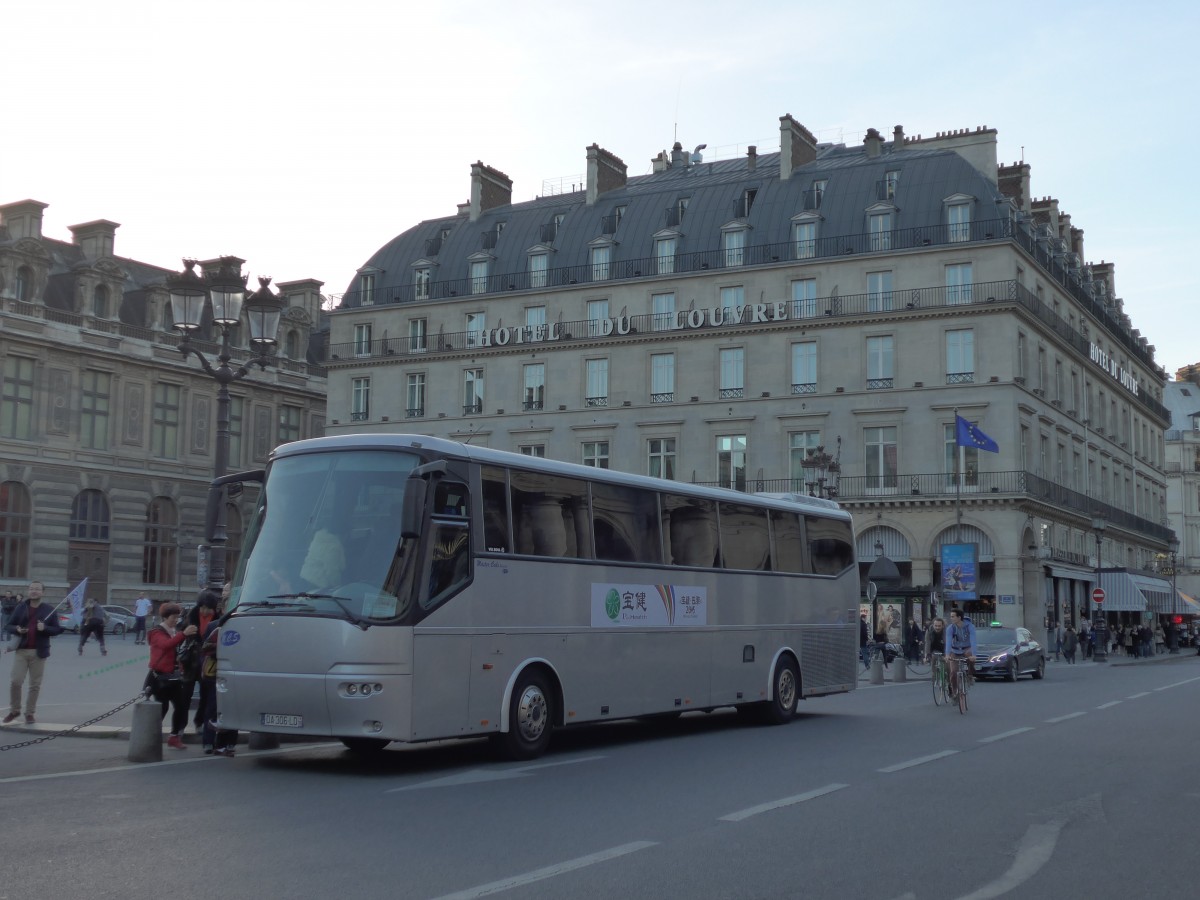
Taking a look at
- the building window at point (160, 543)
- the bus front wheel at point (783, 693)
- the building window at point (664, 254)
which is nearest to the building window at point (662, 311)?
the building window at point (664, 254)

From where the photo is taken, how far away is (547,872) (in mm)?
8398

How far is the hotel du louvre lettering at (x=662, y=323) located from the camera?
6125 cm

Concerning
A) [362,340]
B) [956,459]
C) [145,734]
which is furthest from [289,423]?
[145,734]

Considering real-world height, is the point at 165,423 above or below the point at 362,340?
below

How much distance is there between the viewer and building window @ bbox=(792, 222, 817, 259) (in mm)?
61478

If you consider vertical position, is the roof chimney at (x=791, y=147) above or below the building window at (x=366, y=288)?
above

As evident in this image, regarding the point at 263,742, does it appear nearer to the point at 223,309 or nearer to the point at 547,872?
the point at 223,309

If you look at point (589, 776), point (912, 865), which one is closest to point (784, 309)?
point (589, 776)

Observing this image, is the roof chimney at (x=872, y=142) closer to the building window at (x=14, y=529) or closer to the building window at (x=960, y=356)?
the building window at (x=960, y=356)

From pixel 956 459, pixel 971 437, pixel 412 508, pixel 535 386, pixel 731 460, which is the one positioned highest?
pixel 535 386

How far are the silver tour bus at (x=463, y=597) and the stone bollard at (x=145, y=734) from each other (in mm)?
801

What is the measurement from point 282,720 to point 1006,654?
91.6ft

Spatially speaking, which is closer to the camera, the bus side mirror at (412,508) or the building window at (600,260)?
the bus side mirror at (412,508)

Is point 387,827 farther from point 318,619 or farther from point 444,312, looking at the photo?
point 444,312
